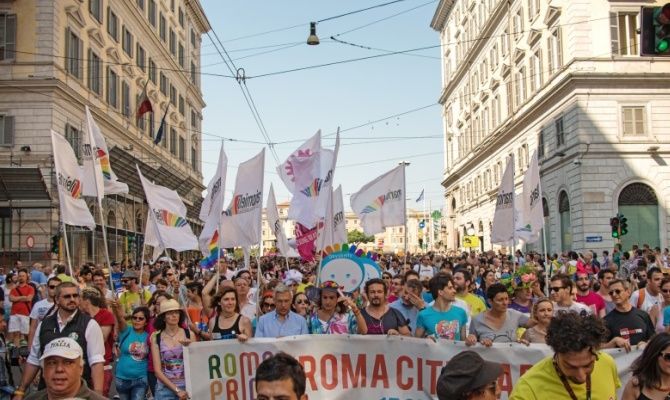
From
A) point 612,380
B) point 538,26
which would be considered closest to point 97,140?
point 612,380

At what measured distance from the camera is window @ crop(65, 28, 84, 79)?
32.1 m

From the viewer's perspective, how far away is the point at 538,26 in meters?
39.0

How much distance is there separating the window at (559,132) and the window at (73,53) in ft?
75.2

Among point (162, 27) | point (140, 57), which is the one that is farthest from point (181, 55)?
point (140, 57)

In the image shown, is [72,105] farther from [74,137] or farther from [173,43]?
[173,43]

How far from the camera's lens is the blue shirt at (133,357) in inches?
291

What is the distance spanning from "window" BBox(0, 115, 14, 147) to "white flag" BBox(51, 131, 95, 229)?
21694 mm

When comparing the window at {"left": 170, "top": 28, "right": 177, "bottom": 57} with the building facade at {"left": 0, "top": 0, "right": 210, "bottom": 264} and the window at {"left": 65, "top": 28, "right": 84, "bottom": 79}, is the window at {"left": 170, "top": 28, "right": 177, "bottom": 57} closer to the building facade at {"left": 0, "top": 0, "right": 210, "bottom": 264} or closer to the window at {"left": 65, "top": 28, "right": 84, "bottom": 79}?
the building facade at {"left": 0, "top": 0, "right": 210, "bottom": 264}

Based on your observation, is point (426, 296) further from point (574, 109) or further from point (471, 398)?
point (574, 109)

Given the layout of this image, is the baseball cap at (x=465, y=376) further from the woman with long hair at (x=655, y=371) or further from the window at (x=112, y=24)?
the window at (x=112, y=24)

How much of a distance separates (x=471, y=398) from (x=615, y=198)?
3293 centimetres

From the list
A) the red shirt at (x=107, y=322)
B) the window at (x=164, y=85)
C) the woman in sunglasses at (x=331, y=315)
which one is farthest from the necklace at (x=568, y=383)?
the window at (x=164, y=85)

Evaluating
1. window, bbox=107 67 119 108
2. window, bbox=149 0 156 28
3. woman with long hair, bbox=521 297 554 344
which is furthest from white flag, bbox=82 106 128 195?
window, bbox=149 0 156 28

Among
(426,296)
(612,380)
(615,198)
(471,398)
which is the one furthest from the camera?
(615,198)
